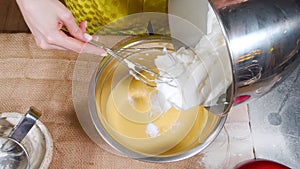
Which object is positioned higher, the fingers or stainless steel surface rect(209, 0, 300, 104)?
stainless steel surface rect(209, 0, 300, 104)

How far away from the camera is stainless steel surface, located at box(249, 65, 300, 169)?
669 mm

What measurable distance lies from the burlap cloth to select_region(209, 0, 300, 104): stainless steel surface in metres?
0.23

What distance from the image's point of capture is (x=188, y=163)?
0.63 metres

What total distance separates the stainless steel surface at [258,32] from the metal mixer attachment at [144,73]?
177 mm

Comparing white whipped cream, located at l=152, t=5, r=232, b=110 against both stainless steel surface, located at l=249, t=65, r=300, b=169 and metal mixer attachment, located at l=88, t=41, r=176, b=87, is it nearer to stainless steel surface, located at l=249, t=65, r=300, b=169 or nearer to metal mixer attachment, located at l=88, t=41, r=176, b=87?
metal mixer attachment, located at l=88, t=41, r=176, b=87

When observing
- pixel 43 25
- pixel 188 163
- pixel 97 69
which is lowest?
pixel 188 163

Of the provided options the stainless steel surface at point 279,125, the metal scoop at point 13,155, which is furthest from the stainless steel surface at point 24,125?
the stainless steel surface at point 279,125

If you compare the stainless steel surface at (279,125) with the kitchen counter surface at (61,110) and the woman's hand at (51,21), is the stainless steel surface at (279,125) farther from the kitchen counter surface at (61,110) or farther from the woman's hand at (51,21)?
the woman's hand at (51,21)

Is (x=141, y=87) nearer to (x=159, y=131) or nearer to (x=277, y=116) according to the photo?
(x=159, y=131)

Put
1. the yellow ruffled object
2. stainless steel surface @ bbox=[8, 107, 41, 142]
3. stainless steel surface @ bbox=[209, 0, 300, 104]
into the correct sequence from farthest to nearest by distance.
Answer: the yellow ruffled object < stainless steel surface @ bbox=[8, 107, 41, 142] < stainless steel surface @ bbox=[209, 0, 300, 104]

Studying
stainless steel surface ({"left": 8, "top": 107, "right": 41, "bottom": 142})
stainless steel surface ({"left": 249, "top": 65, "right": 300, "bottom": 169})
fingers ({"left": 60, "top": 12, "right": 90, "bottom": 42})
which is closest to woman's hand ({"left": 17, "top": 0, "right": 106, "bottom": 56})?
fingers ({"left": 60, "top": 12, "right": 90, "bottom": 42})

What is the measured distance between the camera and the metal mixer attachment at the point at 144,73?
2.07 ft

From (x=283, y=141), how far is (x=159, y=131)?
217mm

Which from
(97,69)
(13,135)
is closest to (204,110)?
(97,69)
